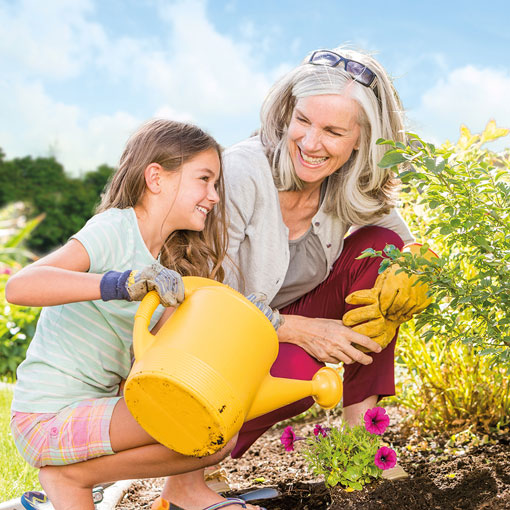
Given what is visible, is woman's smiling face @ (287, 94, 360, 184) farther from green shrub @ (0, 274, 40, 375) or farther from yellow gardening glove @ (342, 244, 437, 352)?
green shrub @ (0, 274, 40, 375)

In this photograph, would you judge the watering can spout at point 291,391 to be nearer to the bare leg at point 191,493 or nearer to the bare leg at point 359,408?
the bare leg at point 191,493

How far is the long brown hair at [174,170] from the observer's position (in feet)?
6.42

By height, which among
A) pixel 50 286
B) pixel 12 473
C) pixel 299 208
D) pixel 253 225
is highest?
pixel 299 208

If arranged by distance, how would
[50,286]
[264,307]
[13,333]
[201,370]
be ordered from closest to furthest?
1. [201,370]
2. [50,286]
3. [264,307]
4. [13,333]

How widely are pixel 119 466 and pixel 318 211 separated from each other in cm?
123

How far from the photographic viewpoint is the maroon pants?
2291 millimetres

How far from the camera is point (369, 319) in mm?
2211

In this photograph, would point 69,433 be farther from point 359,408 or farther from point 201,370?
point 359,408

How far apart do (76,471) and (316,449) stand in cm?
73

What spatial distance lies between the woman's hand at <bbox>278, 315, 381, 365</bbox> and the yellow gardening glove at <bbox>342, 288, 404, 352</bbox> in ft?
0.08

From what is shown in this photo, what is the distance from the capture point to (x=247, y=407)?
1547 millimetres

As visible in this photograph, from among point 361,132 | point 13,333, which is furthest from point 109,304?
point 13,333

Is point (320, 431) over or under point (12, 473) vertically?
over

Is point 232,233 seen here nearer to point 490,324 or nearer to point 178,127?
point 178,127
